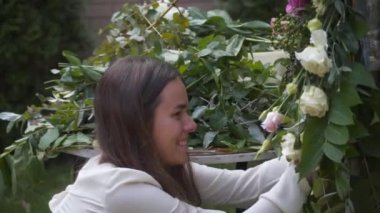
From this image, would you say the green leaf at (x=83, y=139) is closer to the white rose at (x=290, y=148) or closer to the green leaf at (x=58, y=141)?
the green leaf at (x=58, y=141)

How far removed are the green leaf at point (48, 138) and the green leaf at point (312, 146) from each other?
1.06 m

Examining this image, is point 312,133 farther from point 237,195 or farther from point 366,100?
Answer: point 237,195

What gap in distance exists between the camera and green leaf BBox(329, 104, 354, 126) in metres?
1.62

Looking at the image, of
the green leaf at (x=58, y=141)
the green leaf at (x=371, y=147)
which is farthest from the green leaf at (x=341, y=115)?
the green leaf at (x=58, y=141)

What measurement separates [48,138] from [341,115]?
1.16m

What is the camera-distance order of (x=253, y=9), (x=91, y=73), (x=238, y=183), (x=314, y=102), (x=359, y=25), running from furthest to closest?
1. (x=253, y=9)
2. (x=91, y=73)
3. (x=238, y=183)
4. (x=359, y=25)
5. (x=314, y=102)

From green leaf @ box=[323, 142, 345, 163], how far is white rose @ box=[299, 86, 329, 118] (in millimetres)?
68

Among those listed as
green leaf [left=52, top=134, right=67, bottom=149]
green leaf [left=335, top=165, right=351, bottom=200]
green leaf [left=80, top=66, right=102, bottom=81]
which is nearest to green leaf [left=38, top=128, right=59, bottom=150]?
green leaf [left=52, top=134, right=67, bottom=149]

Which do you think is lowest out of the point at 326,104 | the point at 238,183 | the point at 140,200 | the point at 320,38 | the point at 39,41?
the point at 39,41

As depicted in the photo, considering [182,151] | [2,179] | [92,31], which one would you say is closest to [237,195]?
[182,151]

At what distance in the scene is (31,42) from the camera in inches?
228

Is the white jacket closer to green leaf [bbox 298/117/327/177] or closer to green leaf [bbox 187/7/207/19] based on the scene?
green leaf [bbox 298/117/327/177]

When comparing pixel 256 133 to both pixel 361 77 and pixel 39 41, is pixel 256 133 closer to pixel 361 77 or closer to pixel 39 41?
pixel 361 77

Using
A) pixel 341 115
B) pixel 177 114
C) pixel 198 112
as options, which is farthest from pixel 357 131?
pixel 198 112
